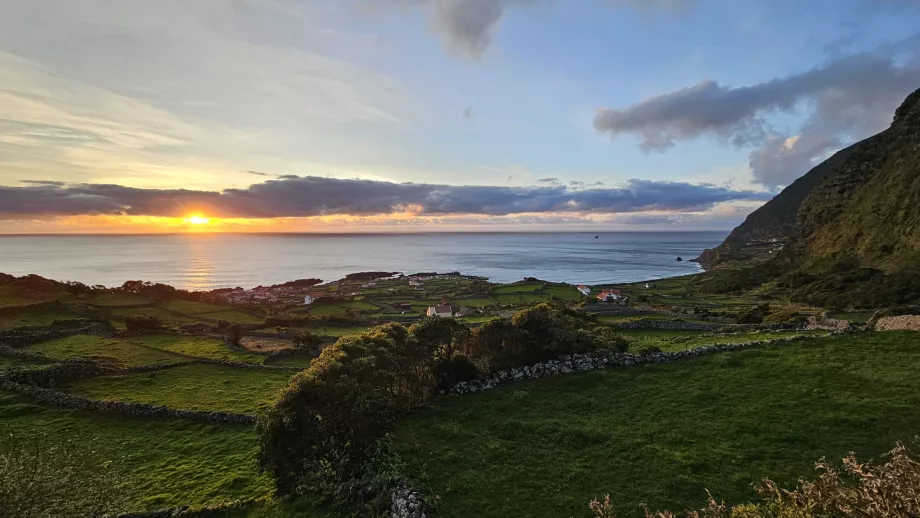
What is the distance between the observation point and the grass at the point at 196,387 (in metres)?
28.3

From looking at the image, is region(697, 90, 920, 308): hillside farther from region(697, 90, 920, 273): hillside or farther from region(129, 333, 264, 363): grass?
region(129, 333, 264, 363): grass

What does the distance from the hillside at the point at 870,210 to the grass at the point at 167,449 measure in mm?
74044

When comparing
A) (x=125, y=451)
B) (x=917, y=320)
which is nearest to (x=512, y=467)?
(x=125, y=451)

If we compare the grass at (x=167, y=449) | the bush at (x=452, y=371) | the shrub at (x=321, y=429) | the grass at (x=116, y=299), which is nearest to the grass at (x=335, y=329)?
the grass at (x=167, y=449)

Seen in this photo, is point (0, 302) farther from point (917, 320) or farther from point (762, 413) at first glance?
point (917, 320)

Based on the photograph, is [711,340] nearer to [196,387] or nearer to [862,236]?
[196,387]

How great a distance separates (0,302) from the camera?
202 feet

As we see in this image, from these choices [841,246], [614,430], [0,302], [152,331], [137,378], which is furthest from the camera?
[841,246]

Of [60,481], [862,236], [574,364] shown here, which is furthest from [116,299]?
[862,236]

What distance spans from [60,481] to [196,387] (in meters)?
18.4

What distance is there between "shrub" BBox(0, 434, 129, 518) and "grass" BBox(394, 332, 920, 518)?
1082cm

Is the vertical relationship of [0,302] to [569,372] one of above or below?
below

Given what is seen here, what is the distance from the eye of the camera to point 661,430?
1620cm

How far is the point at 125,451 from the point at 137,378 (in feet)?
45.4
